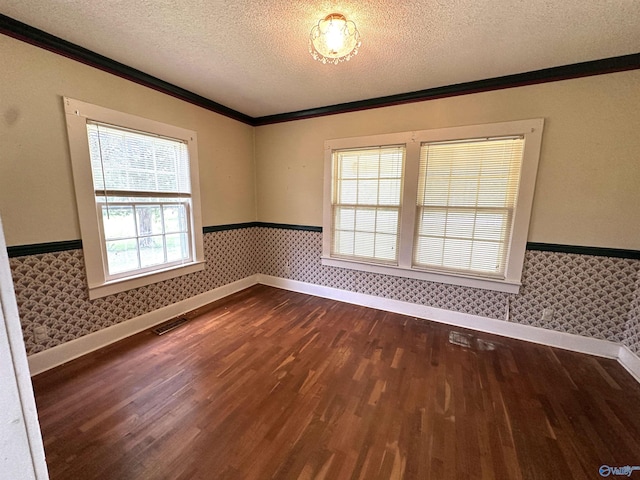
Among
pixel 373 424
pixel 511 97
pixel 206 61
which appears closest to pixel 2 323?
pixel 373 424

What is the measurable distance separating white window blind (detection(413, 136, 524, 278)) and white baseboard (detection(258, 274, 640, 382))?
50 cm

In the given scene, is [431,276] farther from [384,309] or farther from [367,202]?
[367,202]

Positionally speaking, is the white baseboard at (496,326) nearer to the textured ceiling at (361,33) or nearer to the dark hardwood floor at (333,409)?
the dark hardwood floor at (333,409)

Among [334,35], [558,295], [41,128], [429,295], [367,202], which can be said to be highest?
[334,35]

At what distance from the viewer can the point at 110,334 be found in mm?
2420

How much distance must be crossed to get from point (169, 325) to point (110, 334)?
0.49 meters

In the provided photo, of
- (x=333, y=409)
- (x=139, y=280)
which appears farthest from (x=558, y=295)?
(x=139, y=280)

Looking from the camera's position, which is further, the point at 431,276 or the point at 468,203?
the point at 431,276

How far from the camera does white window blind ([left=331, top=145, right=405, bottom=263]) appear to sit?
305 cm

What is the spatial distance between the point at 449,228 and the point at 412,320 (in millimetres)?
1109

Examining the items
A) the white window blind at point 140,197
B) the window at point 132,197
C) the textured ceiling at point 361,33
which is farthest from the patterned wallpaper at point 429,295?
the textured ceiling at point 361,33

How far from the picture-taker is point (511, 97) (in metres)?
2.44

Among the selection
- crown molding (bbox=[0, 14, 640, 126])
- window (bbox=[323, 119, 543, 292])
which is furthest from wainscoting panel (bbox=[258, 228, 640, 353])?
crown molding (bbox=[0, 14, 640, 126])

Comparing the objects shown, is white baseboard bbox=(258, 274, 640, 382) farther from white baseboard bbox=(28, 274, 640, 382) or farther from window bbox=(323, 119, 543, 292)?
window bbox=(323, 119, 543, 292)
